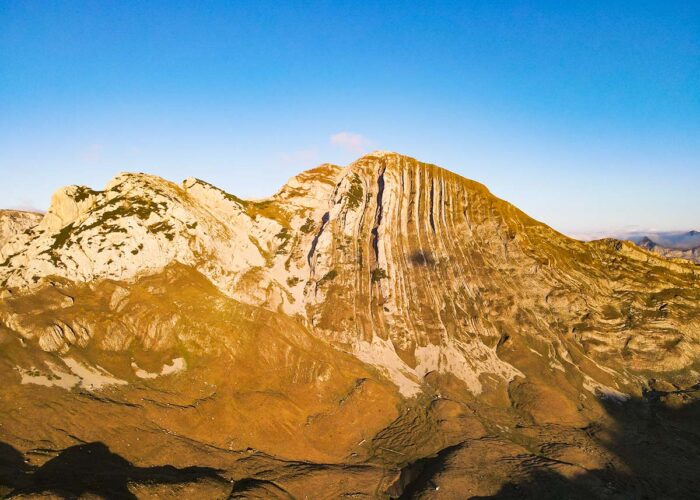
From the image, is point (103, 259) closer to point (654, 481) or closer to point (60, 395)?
point (60, 395)

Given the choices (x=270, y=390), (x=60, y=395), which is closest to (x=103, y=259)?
(x=60, y=395)

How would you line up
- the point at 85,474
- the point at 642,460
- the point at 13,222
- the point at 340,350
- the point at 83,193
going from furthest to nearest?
the point at 13,222, the point at 83,193, the point at 340,350, the point at 642,460, the point at 85,474

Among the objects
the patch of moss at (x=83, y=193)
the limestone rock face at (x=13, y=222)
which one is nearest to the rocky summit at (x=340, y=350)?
the limestone rock face at (x=13, y=222)

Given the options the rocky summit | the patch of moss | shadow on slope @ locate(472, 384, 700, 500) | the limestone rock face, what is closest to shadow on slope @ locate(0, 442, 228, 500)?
the rocky summit

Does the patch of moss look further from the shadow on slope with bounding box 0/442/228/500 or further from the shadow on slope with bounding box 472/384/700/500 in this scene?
the shadow on slope with bounding box 472/384/700/500

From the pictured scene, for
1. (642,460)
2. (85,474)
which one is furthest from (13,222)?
(642,460)

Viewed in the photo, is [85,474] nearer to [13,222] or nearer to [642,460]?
[642,460]
